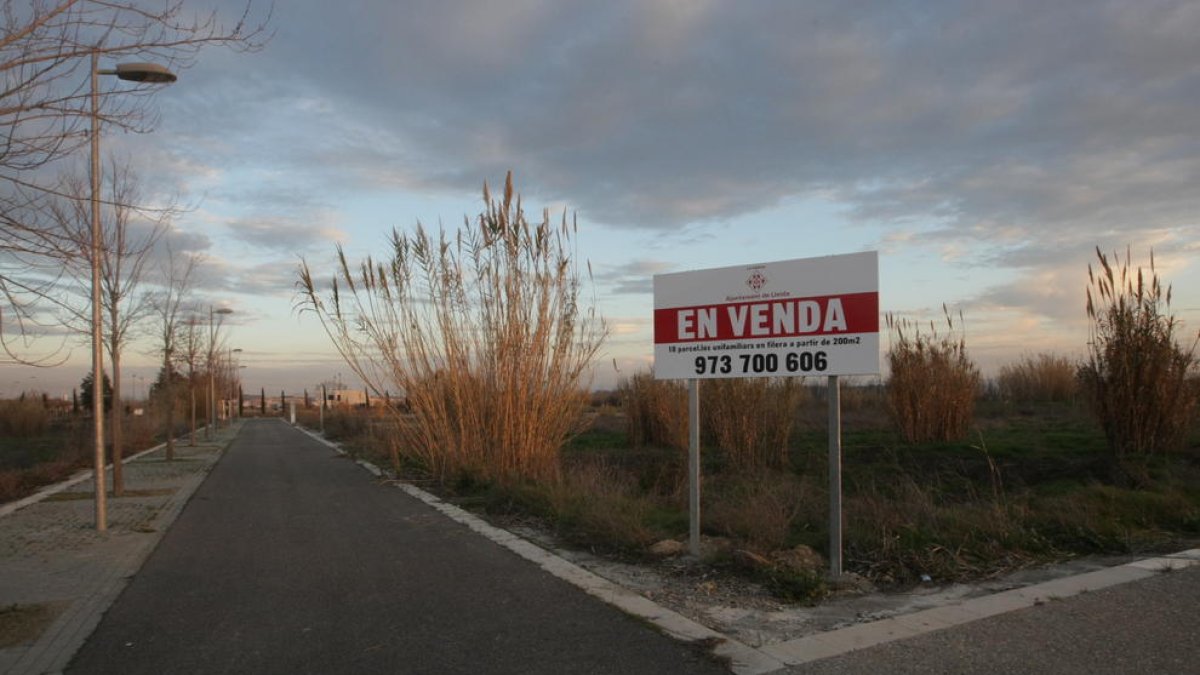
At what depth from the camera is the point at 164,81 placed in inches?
336

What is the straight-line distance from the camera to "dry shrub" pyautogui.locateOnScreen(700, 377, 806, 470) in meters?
14.3

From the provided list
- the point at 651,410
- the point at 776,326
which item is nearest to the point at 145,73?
the point at 776,326

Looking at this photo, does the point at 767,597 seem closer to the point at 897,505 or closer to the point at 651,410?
the point at 897,505

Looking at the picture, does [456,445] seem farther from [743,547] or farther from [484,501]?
[743,547]

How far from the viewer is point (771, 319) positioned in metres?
7.07

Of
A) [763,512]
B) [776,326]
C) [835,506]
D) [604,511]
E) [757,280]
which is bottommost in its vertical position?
[604,511]

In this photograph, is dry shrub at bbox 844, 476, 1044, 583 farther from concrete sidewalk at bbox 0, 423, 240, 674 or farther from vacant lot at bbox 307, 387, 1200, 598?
concrete sidewalk at bbox 0, 423, 240, 674

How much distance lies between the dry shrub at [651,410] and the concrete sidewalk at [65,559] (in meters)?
9.11

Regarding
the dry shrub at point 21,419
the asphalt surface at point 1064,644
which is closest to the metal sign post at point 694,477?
the asphalt surface at point 1064,644

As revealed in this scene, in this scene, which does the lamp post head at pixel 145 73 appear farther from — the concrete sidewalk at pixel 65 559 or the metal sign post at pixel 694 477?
the metal sign post at pixel 694 477

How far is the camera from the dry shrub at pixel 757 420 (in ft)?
46.9

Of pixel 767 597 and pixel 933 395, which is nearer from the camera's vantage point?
pixel 767 597

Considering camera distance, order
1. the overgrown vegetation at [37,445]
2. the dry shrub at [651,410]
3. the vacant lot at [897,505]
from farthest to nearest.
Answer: the dry shrub at [651,410] < the overgrown vegetation at [37,445] < the vacant lot at [897,505]

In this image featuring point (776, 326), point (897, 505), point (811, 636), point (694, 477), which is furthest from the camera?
point (897, 505)
